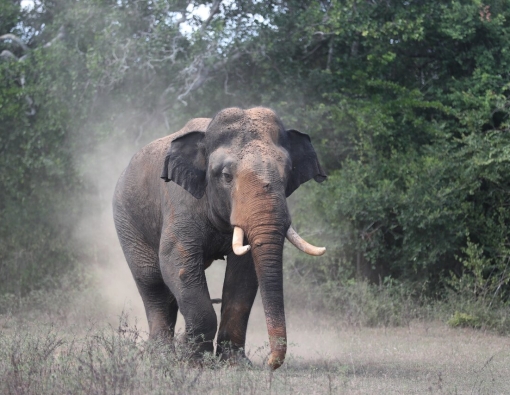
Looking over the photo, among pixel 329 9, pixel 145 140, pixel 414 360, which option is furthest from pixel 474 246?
pixel 145 140

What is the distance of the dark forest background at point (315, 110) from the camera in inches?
568

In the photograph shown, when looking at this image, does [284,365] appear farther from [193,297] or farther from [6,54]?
[6,54]

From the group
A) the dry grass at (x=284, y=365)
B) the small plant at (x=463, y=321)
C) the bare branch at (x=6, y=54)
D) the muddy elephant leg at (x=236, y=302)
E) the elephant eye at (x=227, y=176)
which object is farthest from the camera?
the bare branch at (x=6, y=54)

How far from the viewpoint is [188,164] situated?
8977mm

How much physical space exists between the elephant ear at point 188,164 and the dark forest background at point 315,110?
5.70m

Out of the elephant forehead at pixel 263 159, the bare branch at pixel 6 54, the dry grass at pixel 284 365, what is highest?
the bare branch at pixel 6 54

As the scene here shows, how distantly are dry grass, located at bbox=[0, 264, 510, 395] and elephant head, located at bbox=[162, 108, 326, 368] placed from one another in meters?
0.66

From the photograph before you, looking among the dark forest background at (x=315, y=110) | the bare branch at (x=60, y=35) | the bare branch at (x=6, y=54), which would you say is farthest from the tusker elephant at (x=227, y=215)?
the bare branch at (x=6, y=54)

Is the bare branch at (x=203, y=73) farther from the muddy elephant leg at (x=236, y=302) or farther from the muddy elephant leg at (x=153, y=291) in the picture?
the muddy elephant leg at (x=236, y=302)

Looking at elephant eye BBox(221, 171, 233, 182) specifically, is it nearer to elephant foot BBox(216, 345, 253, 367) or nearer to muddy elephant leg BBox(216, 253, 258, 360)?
muddy elephant leg BBox(216, 253, 258, 360)

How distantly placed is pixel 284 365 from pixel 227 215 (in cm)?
175

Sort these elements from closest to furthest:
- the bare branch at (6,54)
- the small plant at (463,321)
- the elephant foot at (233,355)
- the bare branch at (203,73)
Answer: the elephant foot at (233,355), the small plant at (463,321), the bare branch at (203,73), the bare branch at (6,54)

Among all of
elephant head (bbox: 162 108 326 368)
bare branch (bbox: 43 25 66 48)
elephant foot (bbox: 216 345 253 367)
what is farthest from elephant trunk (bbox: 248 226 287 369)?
bare branch (bbox: 43 25 66 48)

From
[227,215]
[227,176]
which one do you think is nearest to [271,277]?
[227,215]
